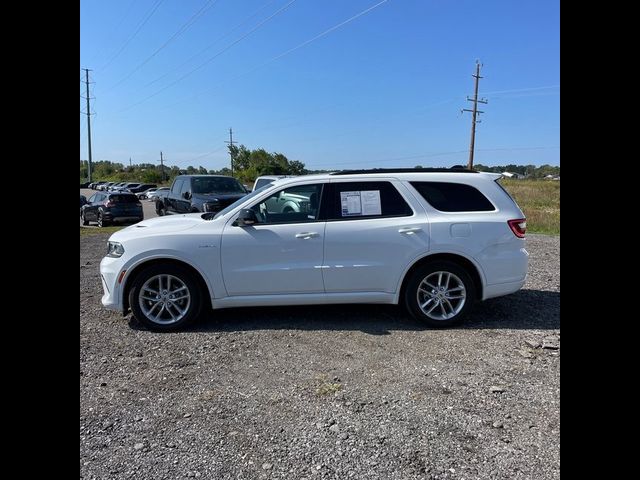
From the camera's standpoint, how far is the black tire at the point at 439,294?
5.09 metres

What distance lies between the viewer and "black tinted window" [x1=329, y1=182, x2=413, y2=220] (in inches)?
205

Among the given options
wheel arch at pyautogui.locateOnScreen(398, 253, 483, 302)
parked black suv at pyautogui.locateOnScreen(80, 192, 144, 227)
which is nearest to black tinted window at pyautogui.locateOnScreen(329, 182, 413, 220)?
wheel arch at pyautogui.locateOnScreen(398, 253, 483, 302)

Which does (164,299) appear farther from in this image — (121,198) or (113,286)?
(121,198)

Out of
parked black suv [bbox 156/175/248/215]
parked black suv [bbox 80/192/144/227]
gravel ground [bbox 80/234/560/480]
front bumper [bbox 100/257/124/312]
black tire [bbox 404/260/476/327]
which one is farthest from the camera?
parked black suv [bbox 80/192/144/227]

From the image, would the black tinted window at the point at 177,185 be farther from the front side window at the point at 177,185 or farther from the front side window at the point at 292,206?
the front side window at the point at 292,206

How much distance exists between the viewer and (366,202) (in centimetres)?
524

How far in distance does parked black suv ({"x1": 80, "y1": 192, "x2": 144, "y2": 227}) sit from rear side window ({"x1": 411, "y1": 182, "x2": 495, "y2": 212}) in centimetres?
1751

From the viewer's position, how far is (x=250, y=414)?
3.25 meters

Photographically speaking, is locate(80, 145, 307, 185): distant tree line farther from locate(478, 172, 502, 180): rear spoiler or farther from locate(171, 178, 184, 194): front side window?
locate(478, 172, 502, 180): rear spoiler
